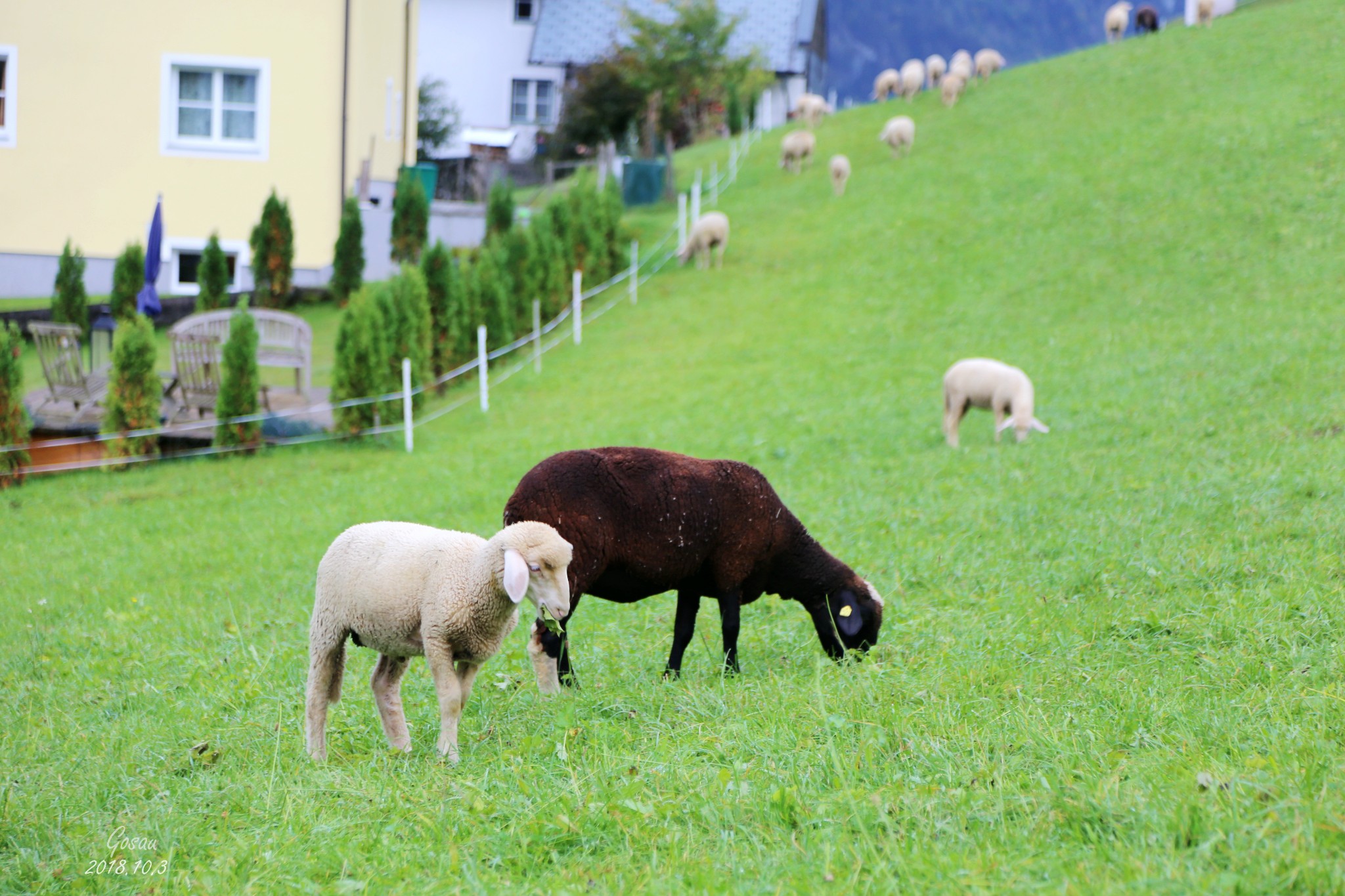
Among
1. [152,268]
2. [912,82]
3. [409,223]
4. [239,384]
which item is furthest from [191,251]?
[912,82]

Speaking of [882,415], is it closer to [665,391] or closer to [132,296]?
[665,391]

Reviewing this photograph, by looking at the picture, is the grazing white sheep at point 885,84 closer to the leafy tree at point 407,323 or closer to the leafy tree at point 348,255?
the leafy tree at point 348,255


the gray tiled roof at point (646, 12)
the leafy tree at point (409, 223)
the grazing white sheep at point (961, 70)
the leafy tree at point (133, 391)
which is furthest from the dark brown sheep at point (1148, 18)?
the leafy tree at point (133, 391)

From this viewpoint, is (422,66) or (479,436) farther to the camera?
(422,66)

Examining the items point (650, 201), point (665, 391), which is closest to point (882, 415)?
point (665, 391)

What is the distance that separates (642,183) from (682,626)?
99.1 feet

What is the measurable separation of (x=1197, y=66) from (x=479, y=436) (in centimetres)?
2666

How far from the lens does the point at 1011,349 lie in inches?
742

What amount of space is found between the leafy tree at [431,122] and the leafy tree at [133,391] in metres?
29.1

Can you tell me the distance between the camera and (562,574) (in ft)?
16.8

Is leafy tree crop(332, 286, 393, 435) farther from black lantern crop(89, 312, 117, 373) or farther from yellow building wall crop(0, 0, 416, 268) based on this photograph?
yellow building wall crop(0, 0, 416, 268)

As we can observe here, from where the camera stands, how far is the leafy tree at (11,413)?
15.1 meters

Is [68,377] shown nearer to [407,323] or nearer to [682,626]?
[407,323]

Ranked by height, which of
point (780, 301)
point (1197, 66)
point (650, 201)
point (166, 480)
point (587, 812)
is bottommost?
point (166, 480)
